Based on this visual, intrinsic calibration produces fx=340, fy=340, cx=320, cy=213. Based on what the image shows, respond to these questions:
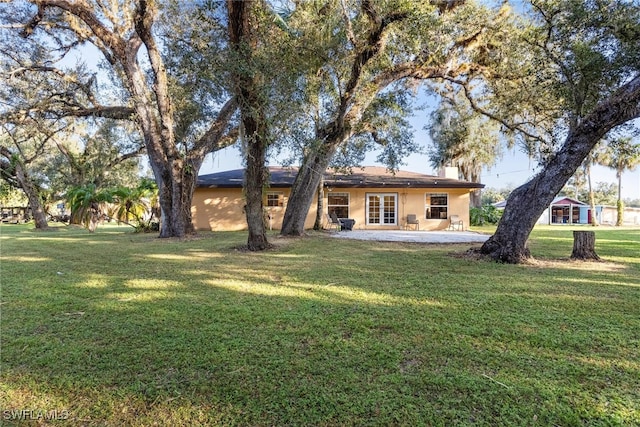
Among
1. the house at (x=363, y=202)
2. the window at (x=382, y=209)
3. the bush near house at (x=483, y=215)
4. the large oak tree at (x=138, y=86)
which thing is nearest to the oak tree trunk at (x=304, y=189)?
the large oak tree at (x=138, y=86)

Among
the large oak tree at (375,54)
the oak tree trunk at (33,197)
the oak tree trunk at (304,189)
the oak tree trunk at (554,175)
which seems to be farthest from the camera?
the oak tree trunk at (33,197)

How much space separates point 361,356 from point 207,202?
51.0 ft

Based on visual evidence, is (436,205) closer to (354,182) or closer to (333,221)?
(354,182)

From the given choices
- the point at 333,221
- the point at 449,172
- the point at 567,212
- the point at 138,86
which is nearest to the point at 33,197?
the point at 138,86

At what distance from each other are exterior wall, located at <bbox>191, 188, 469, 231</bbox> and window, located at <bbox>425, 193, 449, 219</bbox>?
159mm

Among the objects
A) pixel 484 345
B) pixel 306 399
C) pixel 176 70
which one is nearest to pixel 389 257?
pixel 484 345

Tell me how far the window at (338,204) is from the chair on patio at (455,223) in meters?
5.30

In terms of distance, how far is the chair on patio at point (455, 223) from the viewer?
56.3 ft

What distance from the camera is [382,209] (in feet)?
57.9

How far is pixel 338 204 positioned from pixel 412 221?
3830 millimetres

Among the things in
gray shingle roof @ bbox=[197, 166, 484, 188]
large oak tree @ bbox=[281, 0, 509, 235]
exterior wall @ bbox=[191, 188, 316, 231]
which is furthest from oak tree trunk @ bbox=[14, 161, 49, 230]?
large oak tree @ bbox=[281, 0, 509, 235]

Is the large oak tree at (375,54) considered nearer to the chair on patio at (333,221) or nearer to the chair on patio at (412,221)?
the chair on patio at (333,221)

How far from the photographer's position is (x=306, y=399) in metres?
1.96

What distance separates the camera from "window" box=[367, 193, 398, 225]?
17.6 m
